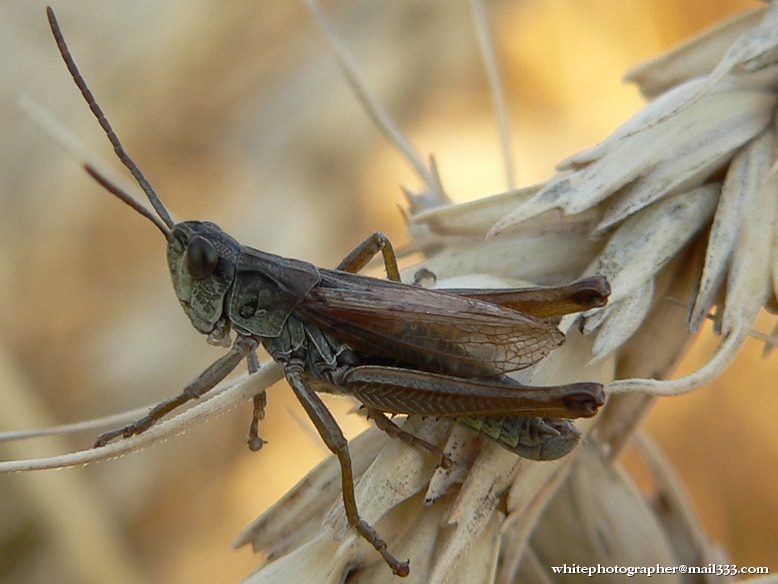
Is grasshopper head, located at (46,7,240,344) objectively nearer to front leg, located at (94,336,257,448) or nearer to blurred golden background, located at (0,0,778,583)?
front leg, located at (94,336,257,448)

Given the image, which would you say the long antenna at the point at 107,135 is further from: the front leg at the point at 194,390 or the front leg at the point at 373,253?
the front leg at the point at 373,253

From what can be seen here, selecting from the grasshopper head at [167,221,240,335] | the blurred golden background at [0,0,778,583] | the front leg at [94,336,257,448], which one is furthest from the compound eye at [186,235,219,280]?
the blurred golden background at [0,0,778,583]

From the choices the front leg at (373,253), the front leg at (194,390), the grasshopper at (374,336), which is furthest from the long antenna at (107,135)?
the front leg at (373,253)

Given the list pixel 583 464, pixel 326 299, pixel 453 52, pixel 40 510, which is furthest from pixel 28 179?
pixel 583 464

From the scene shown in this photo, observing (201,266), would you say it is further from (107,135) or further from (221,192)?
(221,192)

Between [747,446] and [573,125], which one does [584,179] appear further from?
[573,125]

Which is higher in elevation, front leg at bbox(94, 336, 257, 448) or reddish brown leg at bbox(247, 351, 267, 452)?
front leg at bbox(94, 336, 257, 448)
